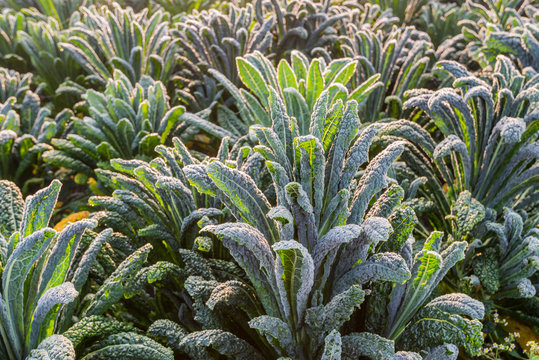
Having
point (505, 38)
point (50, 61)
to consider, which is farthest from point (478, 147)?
point (50, 61)

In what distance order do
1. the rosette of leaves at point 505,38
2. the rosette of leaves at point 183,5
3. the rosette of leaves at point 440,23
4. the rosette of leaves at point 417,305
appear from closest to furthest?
1. the rosette of leaves at point 417,305
2. the rosette of leaves at point 505,38
3. the rosette of leaves at point 440,23
4. the rosette of leaves at point 183,5

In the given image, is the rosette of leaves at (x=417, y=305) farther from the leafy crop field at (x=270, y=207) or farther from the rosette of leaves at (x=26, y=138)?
the rosette of leaves at (x=26, y=138)

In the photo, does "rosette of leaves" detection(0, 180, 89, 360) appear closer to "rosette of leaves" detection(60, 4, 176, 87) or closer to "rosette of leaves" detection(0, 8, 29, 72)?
"rosette of leaves" detection(60, 4, 176, 87)

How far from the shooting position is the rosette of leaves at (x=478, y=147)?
1.94m

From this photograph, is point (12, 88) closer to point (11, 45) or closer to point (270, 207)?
point (11, 45)

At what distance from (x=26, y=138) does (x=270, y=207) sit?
5.29ft

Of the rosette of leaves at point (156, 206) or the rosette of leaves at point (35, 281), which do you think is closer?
the rosette of leaves at point (35, 281)

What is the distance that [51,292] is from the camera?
3.98 feet

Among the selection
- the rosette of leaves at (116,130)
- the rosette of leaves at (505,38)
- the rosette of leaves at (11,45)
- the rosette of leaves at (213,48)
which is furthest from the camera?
the rosette of leaves at (11,45)

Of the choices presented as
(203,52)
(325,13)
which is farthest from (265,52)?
(325,13)

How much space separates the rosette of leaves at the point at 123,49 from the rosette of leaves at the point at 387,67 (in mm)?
1251

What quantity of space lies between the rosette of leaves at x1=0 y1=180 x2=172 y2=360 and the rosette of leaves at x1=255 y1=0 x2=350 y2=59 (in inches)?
81.9

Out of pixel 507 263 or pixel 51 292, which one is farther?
pixel 507 263

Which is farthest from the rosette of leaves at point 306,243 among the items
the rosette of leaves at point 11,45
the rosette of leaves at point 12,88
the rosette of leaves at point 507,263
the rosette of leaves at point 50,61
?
the rosette of leaves at point 11,45
